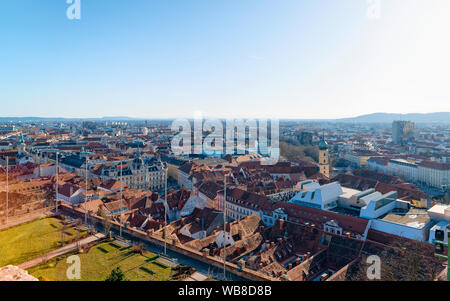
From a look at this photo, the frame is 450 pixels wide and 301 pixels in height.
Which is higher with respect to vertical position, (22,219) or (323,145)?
(323,145)

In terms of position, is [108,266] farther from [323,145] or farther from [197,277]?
[323,145]

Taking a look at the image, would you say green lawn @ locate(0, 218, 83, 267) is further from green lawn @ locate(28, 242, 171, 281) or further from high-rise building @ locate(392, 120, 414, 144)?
high-rise building @ locate(392, 120, 414, 144)

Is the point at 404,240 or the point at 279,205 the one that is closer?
the point at 404,240

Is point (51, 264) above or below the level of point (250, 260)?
above

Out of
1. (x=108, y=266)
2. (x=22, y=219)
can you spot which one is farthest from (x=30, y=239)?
(x=108, y=266)
